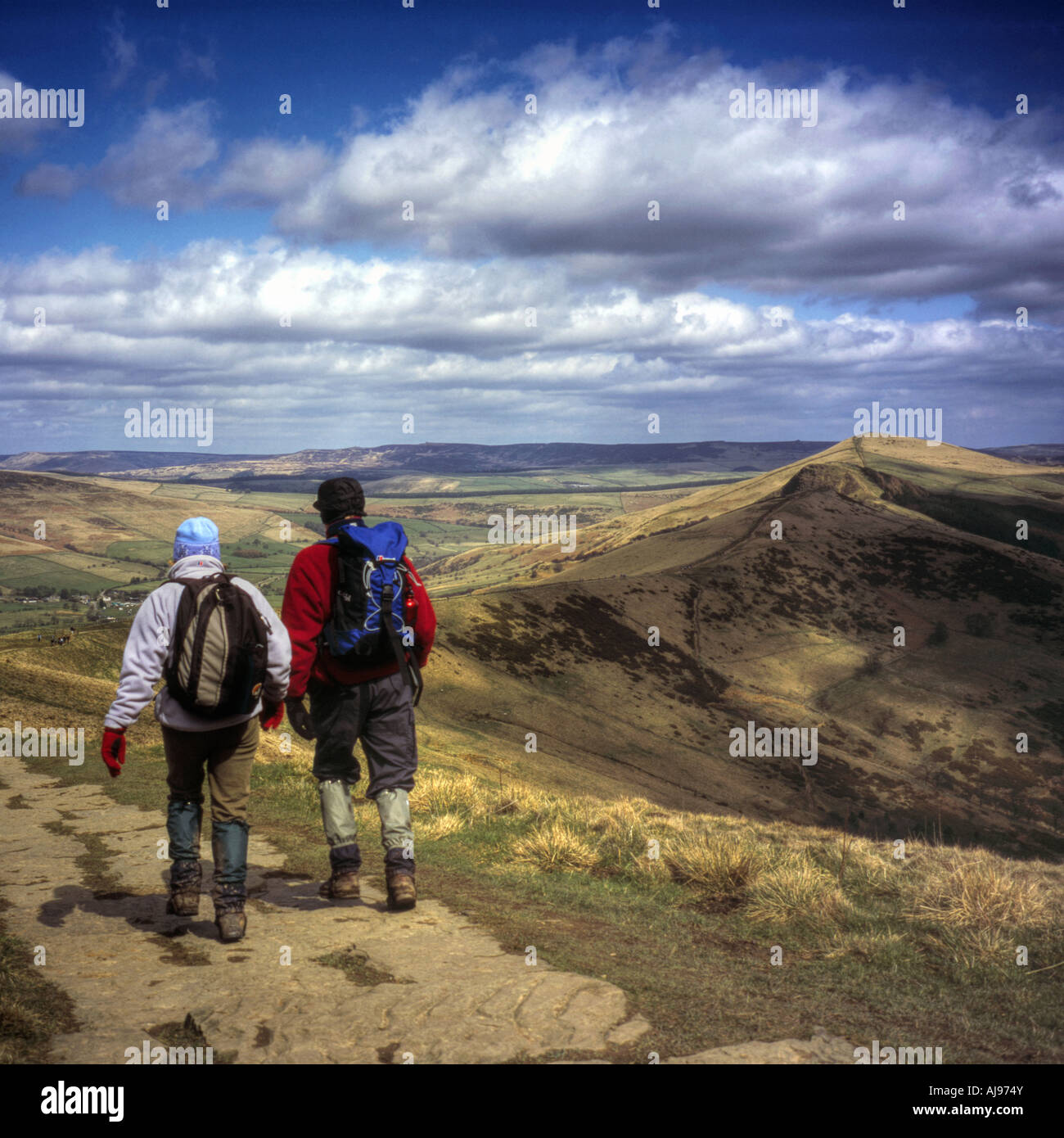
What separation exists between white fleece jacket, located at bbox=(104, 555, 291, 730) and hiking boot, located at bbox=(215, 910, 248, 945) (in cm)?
123

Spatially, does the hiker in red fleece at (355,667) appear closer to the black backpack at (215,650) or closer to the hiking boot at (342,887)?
the hiking boot at (342,887)

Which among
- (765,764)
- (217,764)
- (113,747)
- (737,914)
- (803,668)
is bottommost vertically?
(765,764)

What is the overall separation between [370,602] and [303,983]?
8.63ft

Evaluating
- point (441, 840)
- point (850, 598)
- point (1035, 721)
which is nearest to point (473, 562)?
point (850, 598)

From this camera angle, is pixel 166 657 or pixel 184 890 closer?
pixel 166 657

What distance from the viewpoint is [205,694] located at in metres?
5.71

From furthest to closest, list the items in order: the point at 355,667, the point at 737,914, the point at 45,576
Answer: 1. the point at 45,576
2. the point at 737,914
3. the point at 355,667

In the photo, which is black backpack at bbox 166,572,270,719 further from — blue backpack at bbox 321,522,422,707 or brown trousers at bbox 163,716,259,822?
blue backpack at bbox 321,522,422,707

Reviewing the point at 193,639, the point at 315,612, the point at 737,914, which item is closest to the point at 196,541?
the point at 193,639

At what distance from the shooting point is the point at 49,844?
8.53 m

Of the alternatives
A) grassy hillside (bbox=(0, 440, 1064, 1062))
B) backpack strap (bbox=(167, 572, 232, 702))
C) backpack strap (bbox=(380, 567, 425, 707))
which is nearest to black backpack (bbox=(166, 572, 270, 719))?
backpack strap (bbox=(167, 572, 232, 702))

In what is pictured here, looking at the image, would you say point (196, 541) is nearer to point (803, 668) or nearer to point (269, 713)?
point (269, 713)

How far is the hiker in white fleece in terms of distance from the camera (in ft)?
18.7
